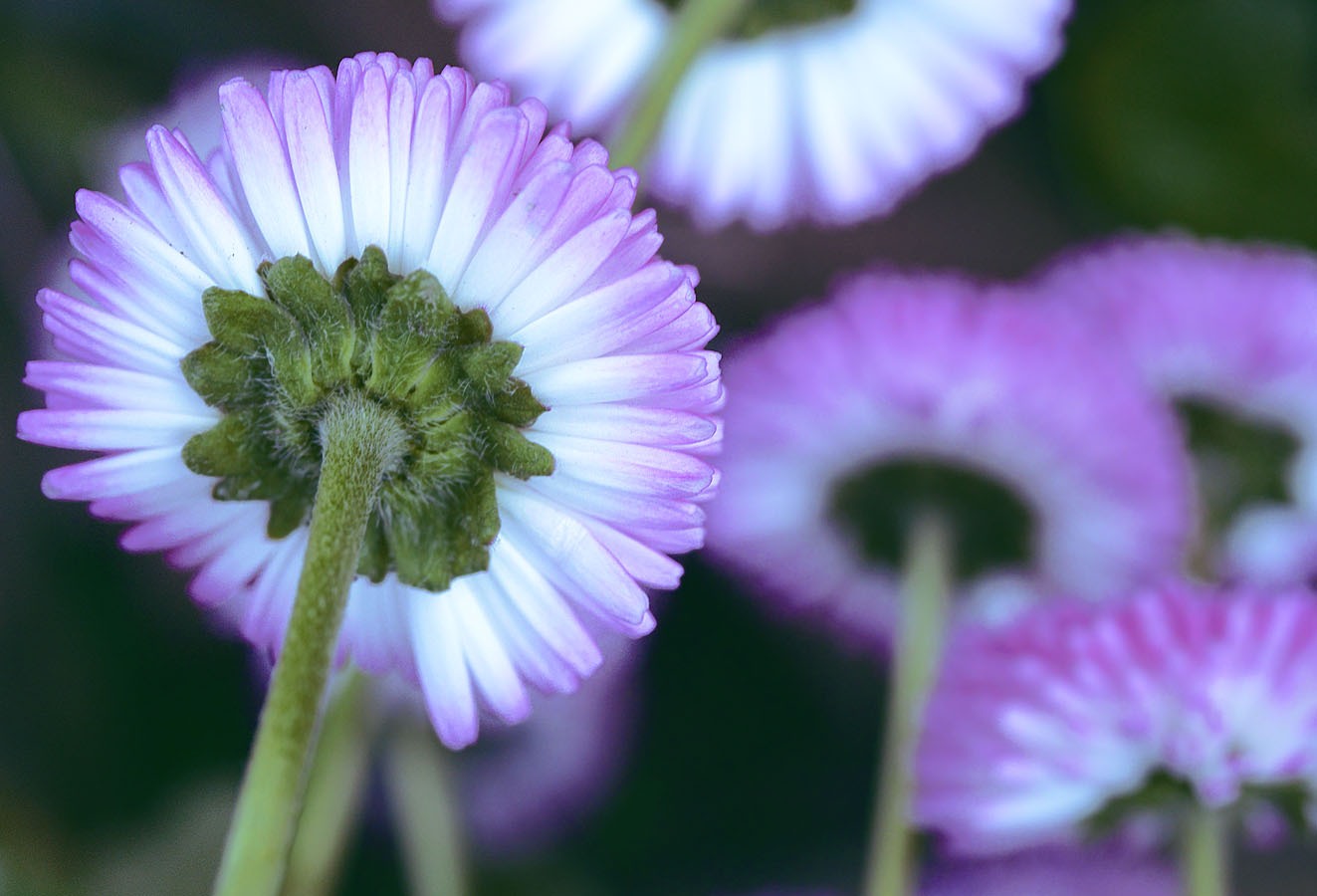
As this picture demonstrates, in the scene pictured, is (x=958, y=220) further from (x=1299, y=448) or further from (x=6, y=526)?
(x=6, y=526)

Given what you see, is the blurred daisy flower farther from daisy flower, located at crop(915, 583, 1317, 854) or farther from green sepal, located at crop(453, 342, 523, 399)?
green sepal, located at crop(453, 342, 523, 399)

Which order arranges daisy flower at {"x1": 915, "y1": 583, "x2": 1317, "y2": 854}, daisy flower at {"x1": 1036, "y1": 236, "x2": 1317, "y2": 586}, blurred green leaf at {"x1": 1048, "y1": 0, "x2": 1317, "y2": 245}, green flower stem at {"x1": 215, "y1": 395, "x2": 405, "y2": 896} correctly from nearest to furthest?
green flower stem at {"x1": 215, "y1": 395, "x2": 405, "y2": 896} → daisy flower at {"x1": 915, "y1": 583, "x2": 1317, "y2": 854} → daisy flower at {"x1": 1036, "y1": 236, "x2": 1317, "y2": 586} → blurred green leaf at {"x1": 1048, "y1": 0, "x2": 1317, "y2": 245}

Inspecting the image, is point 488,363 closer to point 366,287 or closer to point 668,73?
point 366,287

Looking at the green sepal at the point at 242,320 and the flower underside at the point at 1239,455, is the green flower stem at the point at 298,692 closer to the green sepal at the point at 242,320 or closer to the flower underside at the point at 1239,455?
the green sepal at the point at 242,320

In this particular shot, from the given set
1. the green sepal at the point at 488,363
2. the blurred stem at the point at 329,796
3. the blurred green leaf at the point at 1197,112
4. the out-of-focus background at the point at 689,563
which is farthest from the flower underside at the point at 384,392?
the blurred green leaf at the point at 1197,112

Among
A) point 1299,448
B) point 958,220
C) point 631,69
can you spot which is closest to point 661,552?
point 631,69

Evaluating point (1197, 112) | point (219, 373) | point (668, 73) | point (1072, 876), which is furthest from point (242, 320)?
point (1197, 112)

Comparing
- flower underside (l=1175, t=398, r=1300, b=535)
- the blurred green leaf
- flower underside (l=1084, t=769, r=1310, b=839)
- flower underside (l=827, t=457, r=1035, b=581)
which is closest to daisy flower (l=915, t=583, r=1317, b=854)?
flower underside (l=1084, t=769, r=1310, b=839)
